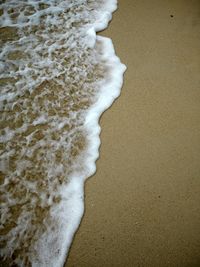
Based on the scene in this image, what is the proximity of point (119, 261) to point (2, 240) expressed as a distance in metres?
0.70

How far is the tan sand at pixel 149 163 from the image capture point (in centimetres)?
143

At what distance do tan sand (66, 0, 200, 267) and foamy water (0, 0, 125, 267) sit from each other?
0.38ft

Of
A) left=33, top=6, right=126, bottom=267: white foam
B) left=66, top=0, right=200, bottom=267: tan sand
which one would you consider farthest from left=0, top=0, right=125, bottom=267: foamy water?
left=66, top=0, right=200, bottom=267: tan sand

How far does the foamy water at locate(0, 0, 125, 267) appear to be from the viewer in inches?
56.8

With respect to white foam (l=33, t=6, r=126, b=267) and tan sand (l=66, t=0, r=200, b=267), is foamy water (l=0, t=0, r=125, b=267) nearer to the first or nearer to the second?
white foam (l=33, t=6, r=126, b=267)

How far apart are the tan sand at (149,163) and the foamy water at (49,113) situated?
12 centimetres

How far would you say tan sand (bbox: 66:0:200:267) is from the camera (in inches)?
56.2

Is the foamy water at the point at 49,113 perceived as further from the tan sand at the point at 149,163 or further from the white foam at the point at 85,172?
the tan sand at the point at 149,163

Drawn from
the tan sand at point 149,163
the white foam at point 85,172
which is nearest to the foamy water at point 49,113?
the white foam at point 85,172

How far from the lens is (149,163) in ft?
5.57

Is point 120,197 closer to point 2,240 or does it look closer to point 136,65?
point 2,240

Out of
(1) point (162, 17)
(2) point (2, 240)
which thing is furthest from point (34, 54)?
(2) point (2, 240)

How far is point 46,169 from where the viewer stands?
1645 millimetres

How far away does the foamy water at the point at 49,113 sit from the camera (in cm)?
144
